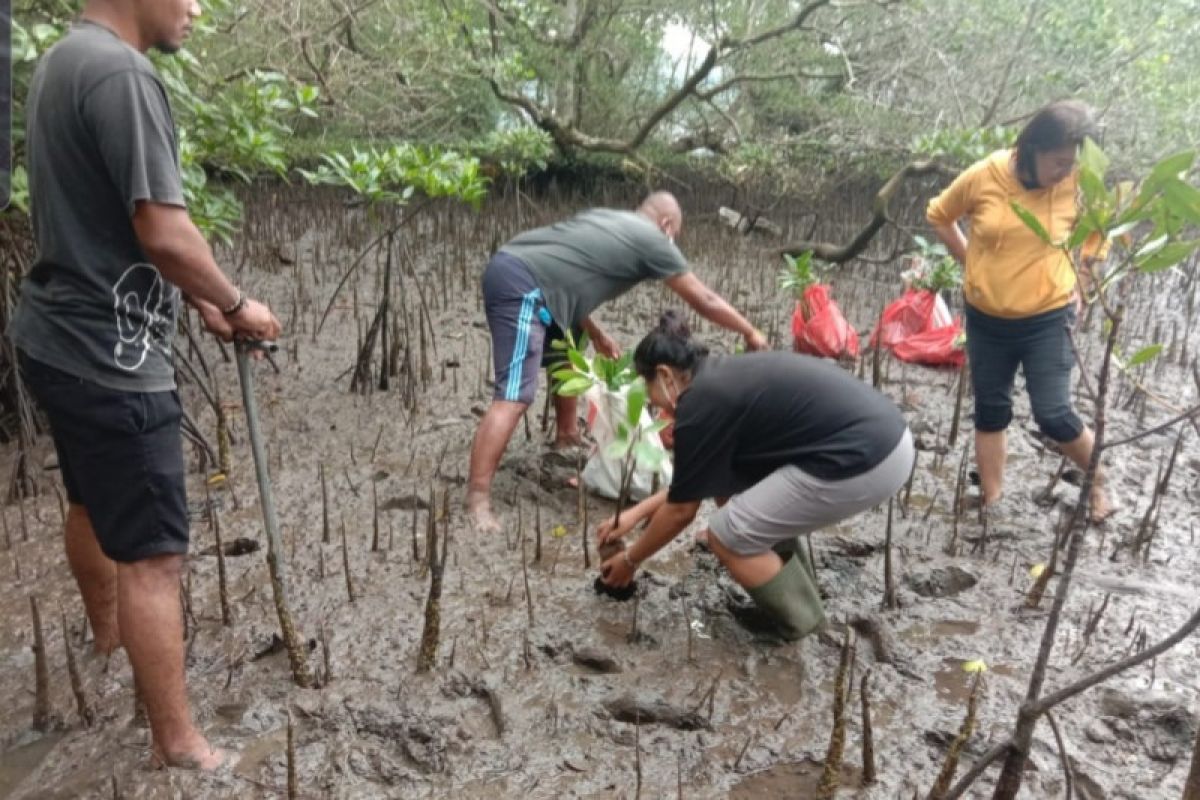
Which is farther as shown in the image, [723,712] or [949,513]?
[949,513]

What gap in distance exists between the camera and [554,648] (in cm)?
227

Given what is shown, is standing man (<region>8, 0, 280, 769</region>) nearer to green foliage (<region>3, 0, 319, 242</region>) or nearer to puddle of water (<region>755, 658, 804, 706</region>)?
puddle of water (<region>755, 658, 804, 706</region>)

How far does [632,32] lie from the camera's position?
1017 centimetres

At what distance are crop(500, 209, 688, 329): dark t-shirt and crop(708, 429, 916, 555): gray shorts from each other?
3.75 ft

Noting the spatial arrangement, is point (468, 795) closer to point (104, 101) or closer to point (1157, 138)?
point (104, 101)

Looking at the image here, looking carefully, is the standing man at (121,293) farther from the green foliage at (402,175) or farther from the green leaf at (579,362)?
the green foliage at (402,175)

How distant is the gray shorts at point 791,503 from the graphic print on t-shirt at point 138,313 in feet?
4.55

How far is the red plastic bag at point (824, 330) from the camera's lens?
4551 millimetres

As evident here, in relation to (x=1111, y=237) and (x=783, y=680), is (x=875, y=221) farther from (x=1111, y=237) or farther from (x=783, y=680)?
(x=1111, y=237)

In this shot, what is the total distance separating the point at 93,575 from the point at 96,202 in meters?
0.89

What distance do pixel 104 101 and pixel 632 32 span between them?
9.65 meters

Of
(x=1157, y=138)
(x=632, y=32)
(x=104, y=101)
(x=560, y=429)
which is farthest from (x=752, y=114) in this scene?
(x=104, y=101)

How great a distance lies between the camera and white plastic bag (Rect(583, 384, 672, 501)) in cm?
279

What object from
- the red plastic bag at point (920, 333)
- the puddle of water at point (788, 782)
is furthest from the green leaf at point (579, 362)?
the red plastic bag at point (920, 333)
